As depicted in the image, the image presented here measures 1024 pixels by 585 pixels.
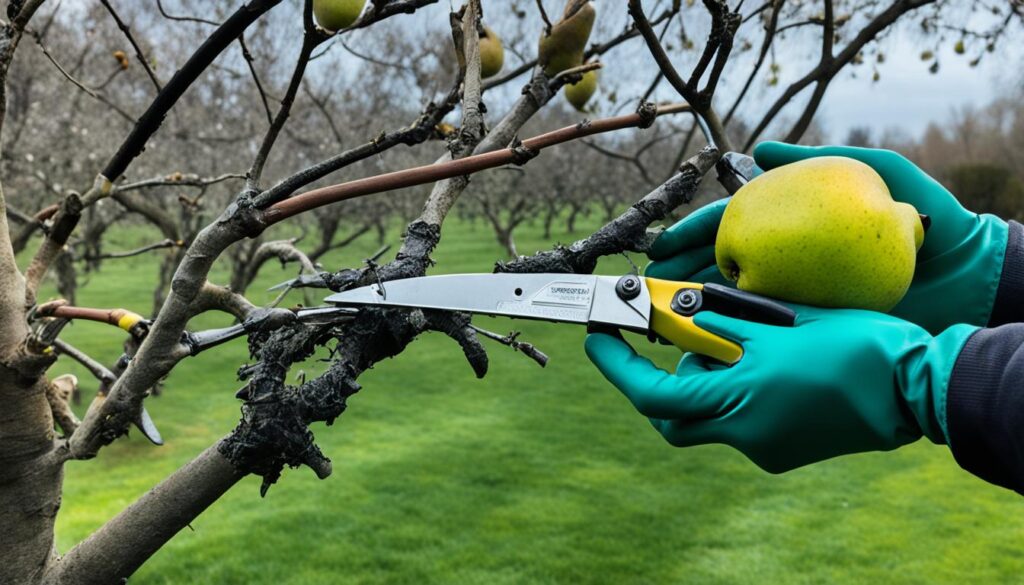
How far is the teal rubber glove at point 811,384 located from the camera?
4.50 ft

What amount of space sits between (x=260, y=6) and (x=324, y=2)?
582mm

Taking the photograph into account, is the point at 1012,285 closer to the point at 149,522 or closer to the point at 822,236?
the point at 822,236

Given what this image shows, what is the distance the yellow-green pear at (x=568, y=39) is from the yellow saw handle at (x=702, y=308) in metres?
0.88

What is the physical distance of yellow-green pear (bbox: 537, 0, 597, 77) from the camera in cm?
212

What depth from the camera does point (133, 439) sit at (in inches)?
315

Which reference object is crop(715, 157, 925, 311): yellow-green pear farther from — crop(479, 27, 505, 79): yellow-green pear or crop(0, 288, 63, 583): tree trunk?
crop(0, 288, 63, 583): tree trunk

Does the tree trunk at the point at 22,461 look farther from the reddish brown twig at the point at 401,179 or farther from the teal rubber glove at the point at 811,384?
the teal rubber glove at the point at 811,384

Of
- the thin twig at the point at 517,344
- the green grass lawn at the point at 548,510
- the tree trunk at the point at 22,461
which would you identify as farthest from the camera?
the green grass lawn at the point at 548,510

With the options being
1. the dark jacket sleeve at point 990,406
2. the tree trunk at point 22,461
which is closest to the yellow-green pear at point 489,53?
the tree trunk at point 22,461

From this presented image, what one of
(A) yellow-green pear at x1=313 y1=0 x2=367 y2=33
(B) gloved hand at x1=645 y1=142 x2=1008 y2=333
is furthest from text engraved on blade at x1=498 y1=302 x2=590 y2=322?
(A) yellow-green pear at x1=313 y1=0 x2=367 y2=33

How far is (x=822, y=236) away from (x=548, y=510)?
4815 millimetres

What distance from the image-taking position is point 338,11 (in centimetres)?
180

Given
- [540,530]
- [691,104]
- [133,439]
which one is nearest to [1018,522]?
[540,530]

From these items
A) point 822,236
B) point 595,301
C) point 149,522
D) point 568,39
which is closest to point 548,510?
point 568,39
